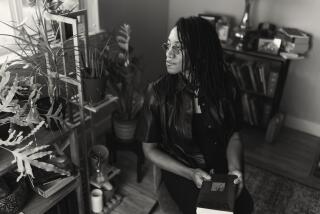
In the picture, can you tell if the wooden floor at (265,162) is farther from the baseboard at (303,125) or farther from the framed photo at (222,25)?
the framed photo at (222,25)

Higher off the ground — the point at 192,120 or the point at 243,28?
the point at 243,28

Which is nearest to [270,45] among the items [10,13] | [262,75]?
[262,75]

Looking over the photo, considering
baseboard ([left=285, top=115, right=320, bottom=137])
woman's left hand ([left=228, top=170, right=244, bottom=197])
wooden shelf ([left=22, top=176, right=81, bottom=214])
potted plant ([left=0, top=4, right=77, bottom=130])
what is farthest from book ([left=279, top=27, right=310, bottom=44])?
wooden shelf ([left=22, top=176, right=81, bottom=214])

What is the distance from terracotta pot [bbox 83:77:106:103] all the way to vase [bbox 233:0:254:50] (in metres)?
1.23

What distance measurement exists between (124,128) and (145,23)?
980mm

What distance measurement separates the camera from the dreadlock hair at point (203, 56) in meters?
1.42

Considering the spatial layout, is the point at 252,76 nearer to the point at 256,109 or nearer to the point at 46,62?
the point at 256,109

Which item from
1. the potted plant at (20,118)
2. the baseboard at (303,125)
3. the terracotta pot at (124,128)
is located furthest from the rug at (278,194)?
the potted plant at (20,118)

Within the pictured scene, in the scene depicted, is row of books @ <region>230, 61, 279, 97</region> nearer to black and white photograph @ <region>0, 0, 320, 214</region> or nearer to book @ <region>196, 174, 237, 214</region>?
black and white photograph @ <region>0, 0, 320, 214</region>

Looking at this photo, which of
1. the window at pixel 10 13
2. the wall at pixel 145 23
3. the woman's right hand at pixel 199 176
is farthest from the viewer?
the wall at pixel 145 23

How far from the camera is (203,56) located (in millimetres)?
1466

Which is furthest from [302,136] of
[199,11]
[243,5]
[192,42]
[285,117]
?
[192,42]

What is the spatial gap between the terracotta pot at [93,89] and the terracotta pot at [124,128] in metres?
0.43

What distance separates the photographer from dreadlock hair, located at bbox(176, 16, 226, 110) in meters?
1.42
